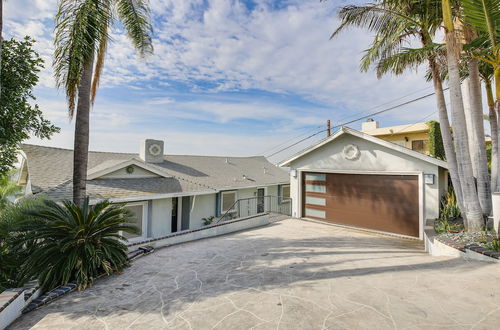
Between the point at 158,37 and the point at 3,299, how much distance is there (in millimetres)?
9415

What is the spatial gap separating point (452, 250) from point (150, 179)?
39.5 ft

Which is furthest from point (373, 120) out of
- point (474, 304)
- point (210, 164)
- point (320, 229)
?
point (474, 304)

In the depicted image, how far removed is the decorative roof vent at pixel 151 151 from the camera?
15.0m

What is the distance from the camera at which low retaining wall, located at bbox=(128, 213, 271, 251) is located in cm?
802

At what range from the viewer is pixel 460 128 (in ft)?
21.8

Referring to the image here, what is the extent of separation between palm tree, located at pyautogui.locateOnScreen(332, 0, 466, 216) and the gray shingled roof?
976 cm

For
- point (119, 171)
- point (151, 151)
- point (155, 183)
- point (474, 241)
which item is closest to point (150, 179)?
point (155, 183)

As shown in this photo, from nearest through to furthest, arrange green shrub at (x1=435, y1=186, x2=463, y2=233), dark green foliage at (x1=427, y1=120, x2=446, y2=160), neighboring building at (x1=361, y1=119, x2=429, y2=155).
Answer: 1. green shrub at (x1=435, y1=186, x2=463, y2=233)
2. dark green foliage at (x1=427, y1=120, x2=446, y2=160)
3. neighboring building at (x1=361, y1=119, x2=429, y2=155)

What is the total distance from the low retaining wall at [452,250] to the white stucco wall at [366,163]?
1.64m

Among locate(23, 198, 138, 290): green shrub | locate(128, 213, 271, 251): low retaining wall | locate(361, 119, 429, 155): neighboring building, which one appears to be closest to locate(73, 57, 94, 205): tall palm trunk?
locate(23, 198, 138, 290): green shrub

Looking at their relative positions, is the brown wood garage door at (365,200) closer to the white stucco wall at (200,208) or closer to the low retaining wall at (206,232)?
the low retaining wall at (206,232)

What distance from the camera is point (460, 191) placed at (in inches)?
293

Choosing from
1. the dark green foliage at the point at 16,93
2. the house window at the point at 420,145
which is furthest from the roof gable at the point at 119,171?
the house window at the point at 420,145

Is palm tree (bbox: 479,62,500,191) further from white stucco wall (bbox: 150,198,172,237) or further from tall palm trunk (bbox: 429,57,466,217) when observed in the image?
white stucco wall (bbox: 150,198,172,237)
